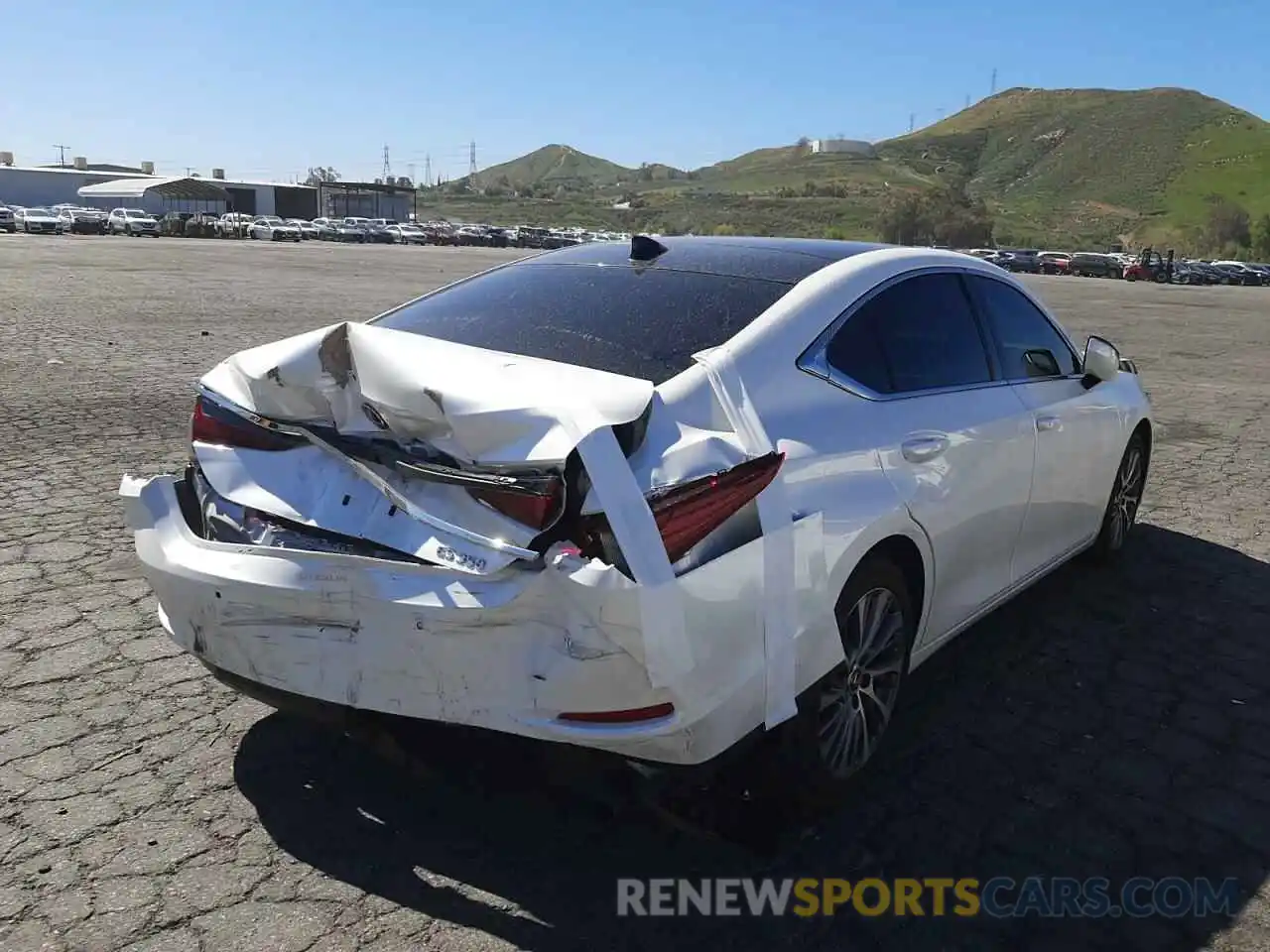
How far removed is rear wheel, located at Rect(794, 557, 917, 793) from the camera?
121 inches

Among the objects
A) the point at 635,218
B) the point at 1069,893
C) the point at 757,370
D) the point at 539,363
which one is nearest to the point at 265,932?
the point at 539,363

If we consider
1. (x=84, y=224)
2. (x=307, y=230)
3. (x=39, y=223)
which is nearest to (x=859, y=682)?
(x=39, y=223)

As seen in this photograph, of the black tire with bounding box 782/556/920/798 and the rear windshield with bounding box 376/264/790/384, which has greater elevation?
the rear windshield with bounding box 376/264/790/384

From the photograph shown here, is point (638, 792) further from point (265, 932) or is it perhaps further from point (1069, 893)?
point (1069, 893)

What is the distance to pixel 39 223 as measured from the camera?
2314 inches

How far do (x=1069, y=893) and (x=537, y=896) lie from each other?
147 centimetres

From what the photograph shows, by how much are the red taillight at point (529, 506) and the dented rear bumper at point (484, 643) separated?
10cm

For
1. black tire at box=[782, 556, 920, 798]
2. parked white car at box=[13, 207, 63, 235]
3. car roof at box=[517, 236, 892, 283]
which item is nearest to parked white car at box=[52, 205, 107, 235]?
parked white car at box=[13, 207, 63, 235]

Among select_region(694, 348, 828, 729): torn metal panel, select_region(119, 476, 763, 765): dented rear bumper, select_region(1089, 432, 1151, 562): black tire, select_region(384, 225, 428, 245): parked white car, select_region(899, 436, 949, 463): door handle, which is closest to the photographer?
select_region(119, 476, 763, 765): dented rear bumper

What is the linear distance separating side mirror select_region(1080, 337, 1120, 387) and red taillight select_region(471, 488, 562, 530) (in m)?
3.37

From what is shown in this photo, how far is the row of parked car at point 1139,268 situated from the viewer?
185ft

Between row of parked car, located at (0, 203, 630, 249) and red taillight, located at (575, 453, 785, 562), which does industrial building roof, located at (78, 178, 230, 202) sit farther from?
red taillight, located at (575, 453, 785, 562)

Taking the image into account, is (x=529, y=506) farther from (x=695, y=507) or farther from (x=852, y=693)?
(x=852, y=693)

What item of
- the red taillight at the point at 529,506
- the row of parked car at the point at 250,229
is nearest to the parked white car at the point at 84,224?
the row of parked car at the point at 250,229
